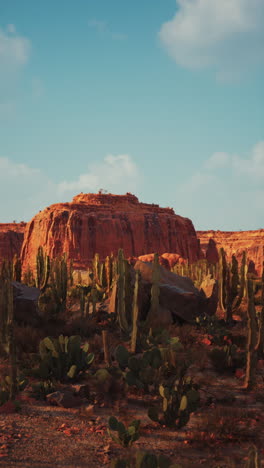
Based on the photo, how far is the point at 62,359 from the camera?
23.2 ft

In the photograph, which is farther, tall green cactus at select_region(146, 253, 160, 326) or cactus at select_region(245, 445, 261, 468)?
tall green cactus at select_region(146, 253, 160, 326)

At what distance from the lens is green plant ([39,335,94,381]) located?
6.92m

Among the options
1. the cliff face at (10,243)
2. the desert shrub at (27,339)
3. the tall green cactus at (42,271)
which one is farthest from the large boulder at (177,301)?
the cliff face at (10,243)

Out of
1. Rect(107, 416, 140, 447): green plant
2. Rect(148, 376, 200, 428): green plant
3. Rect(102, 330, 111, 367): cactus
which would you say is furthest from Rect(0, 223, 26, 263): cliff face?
Rect(107, 416, 140, 447): green plant

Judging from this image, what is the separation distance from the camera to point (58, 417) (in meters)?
5.63

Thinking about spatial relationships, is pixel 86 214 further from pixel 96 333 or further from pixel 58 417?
pixel 58 417

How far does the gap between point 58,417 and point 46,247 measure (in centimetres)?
4539

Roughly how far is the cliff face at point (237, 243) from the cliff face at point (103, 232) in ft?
24.9

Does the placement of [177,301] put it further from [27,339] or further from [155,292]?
[27,339]

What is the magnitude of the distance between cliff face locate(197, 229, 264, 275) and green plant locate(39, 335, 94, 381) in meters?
52.7

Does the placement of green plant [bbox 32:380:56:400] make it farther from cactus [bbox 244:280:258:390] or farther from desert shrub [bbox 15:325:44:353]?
cactus [bbox 244:280:258:390]

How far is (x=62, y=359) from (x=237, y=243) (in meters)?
76.6

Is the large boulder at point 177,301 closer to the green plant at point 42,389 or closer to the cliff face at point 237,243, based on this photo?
the green plant at point 42,389

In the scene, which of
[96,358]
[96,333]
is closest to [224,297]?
[96,333]
